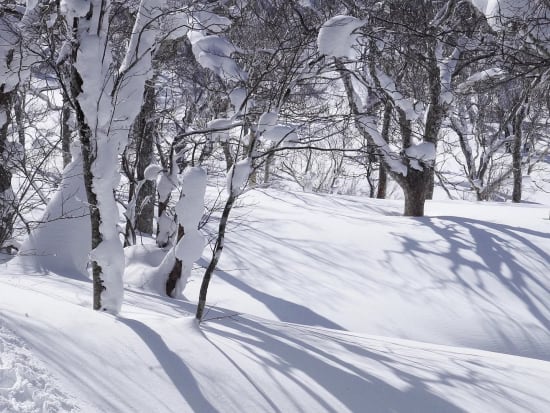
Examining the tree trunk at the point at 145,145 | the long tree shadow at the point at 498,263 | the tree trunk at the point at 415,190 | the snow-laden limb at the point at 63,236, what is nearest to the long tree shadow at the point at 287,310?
the long tree shadow at the point at 498,263

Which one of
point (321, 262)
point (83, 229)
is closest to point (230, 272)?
point (321, 262)

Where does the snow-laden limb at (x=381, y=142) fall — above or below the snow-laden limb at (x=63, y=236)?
above

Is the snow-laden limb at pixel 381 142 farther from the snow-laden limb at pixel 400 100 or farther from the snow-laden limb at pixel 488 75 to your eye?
the snow-laden limb at pixel 488 75

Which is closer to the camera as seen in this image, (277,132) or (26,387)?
(26,387)

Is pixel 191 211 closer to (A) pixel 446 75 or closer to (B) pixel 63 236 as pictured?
(B) pixel 63 236

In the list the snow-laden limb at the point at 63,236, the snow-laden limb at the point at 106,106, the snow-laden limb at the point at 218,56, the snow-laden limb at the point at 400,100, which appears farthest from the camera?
the snow-laden limb at the point at 400,100

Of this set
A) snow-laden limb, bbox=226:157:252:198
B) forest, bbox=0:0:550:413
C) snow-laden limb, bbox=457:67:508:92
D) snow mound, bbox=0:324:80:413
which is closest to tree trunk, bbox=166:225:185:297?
forest, bbox=0:0:550:413

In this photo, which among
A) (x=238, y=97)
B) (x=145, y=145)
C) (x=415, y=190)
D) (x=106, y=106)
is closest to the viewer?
(x=106, y=106)

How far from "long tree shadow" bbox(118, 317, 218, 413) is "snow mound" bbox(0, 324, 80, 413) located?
58cm

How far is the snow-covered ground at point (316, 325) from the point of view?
9.93ft

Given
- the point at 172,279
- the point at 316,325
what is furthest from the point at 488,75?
the point at 172,279

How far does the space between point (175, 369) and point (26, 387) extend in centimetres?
80

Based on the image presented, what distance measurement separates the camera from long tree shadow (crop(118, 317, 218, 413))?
2.96m

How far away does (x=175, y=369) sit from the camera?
126 inches
